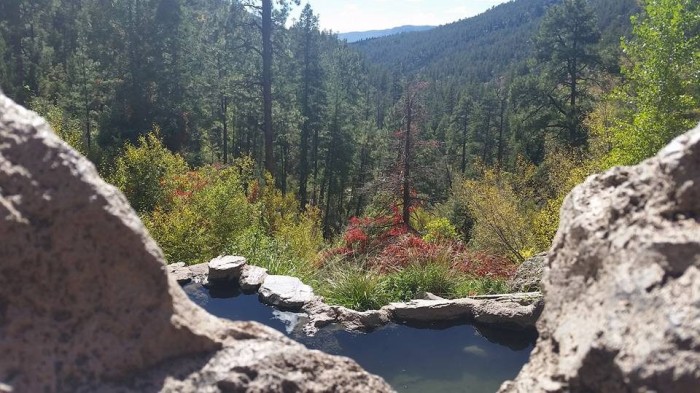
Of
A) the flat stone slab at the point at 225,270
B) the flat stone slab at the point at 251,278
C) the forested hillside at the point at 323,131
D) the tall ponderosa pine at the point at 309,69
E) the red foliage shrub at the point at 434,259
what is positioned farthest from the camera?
the tall ponderosa pine at the point at 309,69

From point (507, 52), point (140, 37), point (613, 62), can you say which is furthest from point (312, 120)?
point (507, 52)

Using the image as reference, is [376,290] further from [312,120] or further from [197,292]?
[312,120]

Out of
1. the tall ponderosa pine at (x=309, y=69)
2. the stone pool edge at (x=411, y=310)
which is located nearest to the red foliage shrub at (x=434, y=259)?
the stone pool edge at (x=411, y=310)

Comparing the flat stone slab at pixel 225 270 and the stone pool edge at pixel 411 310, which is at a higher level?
the flat stone slab at pixel 225 270

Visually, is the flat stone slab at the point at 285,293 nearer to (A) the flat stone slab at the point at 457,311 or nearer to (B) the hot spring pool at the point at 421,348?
(B) the hot spring pool at the point at 421,348

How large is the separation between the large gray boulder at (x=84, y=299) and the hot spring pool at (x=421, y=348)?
128 inches

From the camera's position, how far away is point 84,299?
2.26 m

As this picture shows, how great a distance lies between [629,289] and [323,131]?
31.4 m

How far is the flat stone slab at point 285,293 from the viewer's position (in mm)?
6910

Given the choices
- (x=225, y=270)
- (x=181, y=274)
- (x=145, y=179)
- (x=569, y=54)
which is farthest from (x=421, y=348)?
(x=569, y=54)

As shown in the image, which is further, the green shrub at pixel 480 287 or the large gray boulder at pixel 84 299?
the green shrub at pixel 480 287

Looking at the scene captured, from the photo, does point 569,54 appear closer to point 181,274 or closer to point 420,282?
point 420,282

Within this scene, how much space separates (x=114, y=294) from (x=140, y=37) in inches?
830

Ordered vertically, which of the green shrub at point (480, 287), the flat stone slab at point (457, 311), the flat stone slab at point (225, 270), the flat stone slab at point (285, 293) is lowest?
the green shrub at point (480, 287)
